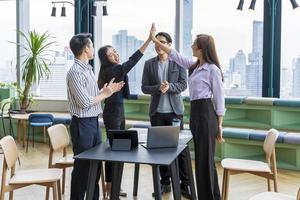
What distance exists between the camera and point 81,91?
9.90 ft

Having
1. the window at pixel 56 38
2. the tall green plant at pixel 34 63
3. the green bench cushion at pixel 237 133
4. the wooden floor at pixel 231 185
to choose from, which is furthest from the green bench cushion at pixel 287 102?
the tall green plant at pixel 34 63

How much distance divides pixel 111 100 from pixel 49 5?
4.50 metres

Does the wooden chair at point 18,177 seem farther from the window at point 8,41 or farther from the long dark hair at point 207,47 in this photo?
the window at point 8,41

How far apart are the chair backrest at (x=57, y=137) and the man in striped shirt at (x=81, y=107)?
0.44 m

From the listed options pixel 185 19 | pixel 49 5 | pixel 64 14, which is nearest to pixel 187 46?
pixel 185 19

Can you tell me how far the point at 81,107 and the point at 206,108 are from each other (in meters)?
1.03

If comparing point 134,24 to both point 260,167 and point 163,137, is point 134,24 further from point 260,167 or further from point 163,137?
point 163,137

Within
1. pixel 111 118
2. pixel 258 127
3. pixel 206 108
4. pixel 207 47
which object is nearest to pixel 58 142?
pixel 111 118

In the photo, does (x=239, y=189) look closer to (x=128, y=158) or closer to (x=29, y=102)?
(x=128, y=158)

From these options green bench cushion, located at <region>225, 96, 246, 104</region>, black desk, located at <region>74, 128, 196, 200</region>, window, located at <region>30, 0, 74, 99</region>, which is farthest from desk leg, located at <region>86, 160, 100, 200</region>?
window, located at <region>30, 0, 74, 99</region>

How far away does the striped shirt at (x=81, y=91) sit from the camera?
3020mm

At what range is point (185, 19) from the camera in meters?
6.48

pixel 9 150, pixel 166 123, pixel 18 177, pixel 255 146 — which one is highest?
pixel 166 123

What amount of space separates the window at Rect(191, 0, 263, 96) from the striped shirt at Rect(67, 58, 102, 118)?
11.5ft
